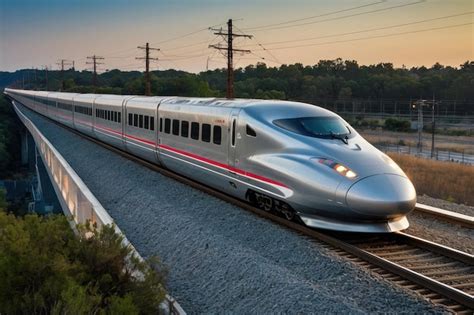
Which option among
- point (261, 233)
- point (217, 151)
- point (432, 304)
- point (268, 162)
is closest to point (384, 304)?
point (432, 304)

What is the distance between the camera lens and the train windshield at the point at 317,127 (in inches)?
383

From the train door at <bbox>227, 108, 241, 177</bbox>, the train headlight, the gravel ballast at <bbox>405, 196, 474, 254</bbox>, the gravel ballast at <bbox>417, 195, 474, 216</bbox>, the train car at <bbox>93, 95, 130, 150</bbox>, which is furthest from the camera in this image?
the train car at <bbox>93, 95, 130, 150</bbox>

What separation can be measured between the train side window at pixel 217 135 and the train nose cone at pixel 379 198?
14.7 ft

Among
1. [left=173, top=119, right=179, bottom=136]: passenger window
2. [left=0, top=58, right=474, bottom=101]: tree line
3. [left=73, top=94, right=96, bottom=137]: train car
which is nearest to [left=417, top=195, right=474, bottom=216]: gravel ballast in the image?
[left=173, top=119, right=179, bottom=136]: passenger window

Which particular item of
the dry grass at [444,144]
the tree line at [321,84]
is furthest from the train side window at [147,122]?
the tree line at [321,84]

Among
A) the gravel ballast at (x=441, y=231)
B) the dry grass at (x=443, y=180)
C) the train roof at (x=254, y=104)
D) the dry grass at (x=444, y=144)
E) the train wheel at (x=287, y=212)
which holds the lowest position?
the dry grass at (x=444, y=144)

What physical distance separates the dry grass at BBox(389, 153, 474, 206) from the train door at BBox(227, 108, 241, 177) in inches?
384

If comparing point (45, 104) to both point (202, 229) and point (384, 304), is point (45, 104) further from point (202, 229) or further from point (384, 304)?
point (384, 304)

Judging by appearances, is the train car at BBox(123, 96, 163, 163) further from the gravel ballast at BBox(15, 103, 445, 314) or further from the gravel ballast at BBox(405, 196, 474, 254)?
the gravel ballast at BBox(405, 196, 474, 254)

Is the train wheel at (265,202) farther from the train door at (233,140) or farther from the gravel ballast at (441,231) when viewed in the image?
the gravel ballast at (441,231)

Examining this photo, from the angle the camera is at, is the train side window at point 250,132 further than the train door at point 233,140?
No

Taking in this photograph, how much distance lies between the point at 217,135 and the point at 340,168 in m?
4.23

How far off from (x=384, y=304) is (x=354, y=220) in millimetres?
2279

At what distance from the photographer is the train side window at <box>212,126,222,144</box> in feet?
38.7
